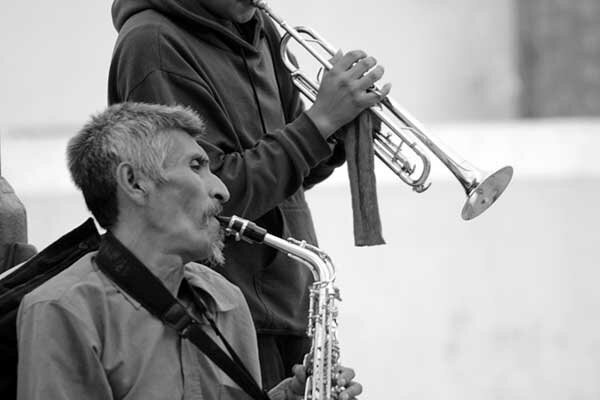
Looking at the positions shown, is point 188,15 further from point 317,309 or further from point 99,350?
point 99,350

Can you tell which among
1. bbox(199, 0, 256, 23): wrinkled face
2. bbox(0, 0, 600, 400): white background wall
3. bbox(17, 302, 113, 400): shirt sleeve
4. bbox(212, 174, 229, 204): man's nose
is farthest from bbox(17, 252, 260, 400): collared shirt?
bbox(0, 0, 600, 400): white background wall

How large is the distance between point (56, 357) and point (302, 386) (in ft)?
1.94

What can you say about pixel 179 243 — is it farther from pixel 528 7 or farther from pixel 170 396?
pixel 528 7

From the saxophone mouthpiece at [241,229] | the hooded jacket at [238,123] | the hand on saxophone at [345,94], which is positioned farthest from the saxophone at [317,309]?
the hand on saxophone at [345,94]

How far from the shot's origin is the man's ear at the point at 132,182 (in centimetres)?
272

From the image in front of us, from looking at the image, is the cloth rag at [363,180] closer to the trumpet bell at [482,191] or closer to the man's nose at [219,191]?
the trumpet bell at [482,191]

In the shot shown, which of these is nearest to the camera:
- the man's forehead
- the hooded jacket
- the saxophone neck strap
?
the saxophone neck strap

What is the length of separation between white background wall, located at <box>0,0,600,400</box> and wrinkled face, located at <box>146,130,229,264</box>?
132 inches

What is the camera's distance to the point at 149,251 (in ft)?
8.97

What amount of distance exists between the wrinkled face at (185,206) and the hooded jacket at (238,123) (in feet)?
1.16

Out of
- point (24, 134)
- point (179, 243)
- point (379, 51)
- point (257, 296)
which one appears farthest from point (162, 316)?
point (379, 51)

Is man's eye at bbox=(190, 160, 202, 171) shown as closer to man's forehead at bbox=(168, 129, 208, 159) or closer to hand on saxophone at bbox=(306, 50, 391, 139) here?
man's forehead at bbox=(168, 129, 208, 159)

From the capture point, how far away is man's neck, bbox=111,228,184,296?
2729 millimetres

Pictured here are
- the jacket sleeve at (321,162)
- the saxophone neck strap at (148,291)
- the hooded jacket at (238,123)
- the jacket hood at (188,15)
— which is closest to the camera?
the saxophone neck strap at (148,291)
